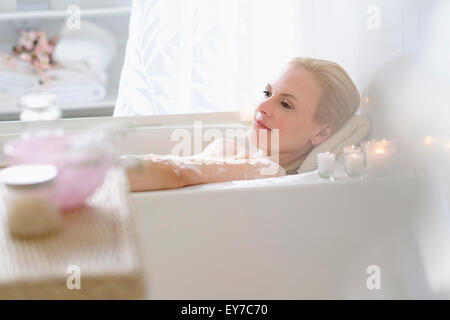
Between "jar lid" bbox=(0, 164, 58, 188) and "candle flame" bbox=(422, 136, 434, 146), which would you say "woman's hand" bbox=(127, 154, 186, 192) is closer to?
"jar lid" bbox=(0, 164, 58, 188)

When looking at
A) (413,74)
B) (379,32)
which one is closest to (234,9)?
(379,32)

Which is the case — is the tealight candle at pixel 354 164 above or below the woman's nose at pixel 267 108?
below

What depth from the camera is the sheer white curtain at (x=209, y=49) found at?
195 cm

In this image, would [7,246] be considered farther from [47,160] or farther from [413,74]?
[413,74]

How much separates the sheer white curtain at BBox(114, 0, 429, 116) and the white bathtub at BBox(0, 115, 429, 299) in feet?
2.52

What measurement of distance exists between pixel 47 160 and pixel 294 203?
0.60m

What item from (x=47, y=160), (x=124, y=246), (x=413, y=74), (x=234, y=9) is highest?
(x=234, y=9)

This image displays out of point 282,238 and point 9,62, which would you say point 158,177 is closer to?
point 282,238

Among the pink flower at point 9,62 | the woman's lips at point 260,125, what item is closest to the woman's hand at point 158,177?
the woman's lips at point 260,125

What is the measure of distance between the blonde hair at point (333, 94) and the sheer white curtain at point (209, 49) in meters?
0.38

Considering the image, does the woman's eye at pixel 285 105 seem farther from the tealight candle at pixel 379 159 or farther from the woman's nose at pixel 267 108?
the tealight candle at pixel 379 159

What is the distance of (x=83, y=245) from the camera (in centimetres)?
69

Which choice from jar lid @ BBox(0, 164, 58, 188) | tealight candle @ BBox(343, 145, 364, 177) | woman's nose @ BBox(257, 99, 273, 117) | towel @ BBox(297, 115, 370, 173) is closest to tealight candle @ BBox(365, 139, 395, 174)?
tealight candle @ BBox(343, 145, 364, 177)
